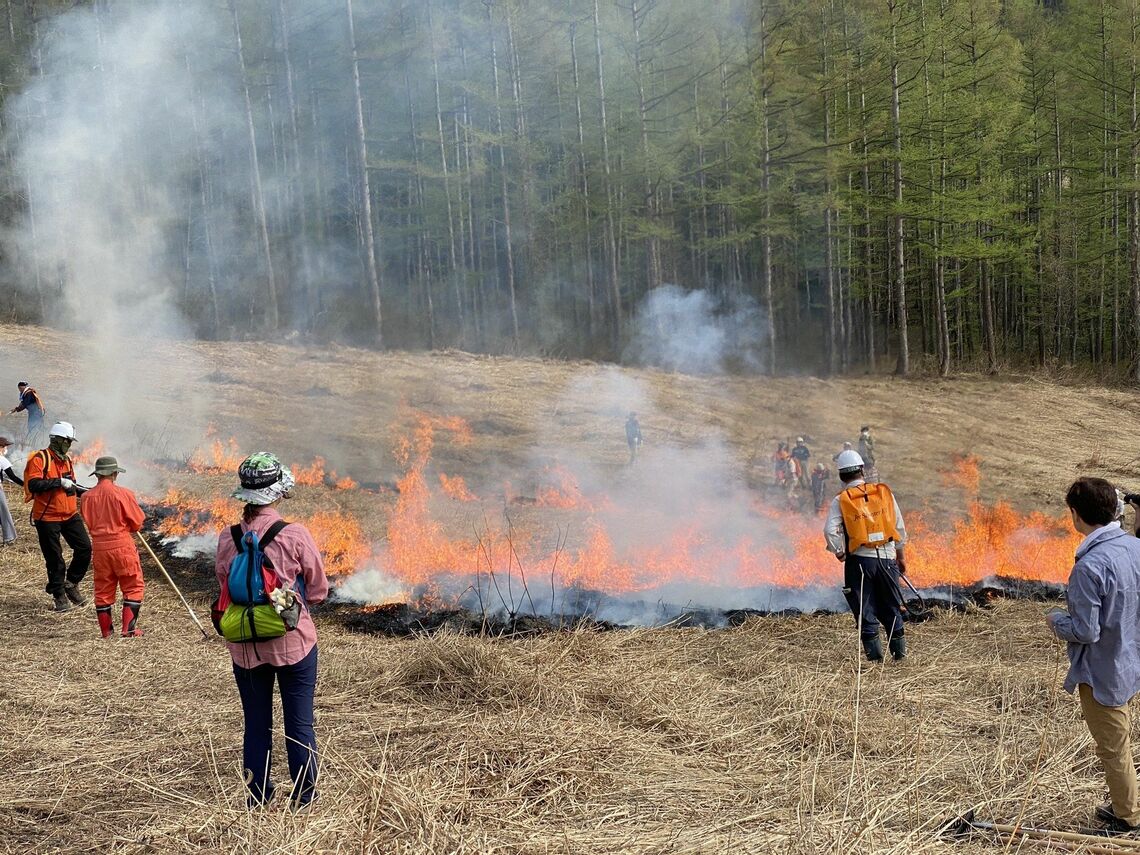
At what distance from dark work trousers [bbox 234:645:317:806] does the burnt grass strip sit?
12.2 feet

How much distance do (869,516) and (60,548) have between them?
7.12 meters

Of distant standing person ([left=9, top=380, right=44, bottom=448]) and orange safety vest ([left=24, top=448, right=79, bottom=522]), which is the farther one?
distant standing person ([left=9, top=380, right=44, bottom=448])

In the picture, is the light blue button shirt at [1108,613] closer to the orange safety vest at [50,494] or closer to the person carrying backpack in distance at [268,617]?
the person carrying backpack in distance at [268,617]

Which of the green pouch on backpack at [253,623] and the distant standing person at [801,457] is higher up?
the green pouch on backpack at [253,623]

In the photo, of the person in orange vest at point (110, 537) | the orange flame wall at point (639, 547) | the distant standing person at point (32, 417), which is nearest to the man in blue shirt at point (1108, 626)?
the orange flame wall at point (639, 547)

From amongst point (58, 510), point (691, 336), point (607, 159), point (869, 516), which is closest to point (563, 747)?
point (869, 516)

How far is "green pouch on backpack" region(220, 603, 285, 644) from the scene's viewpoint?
3.63m

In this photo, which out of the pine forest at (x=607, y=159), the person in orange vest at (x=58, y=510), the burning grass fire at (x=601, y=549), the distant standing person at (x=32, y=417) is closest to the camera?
the person in orange vest at (x=58, y=510)

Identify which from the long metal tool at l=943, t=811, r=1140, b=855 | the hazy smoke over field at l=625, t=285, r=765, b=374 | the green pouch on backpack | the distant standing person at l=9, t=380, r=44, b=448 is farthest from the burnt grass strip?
the hazy smoke over field at l=625, t=285, r=765, b=374

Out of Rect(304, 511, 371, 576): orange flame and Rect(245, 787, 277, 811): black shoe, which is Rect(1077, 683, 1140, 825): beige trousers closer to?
Rect(245, 787, 277, 811): black shoe

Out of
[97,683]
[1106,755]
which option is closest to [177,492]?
[97,683]

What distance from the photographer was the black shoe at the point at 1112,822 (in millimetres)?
3580

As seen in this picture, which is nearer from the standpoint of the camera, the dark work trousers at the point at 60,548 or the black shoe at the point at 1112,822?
the black shoe at the point at 1112,822

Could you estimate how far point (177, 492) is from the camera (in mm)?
13312
